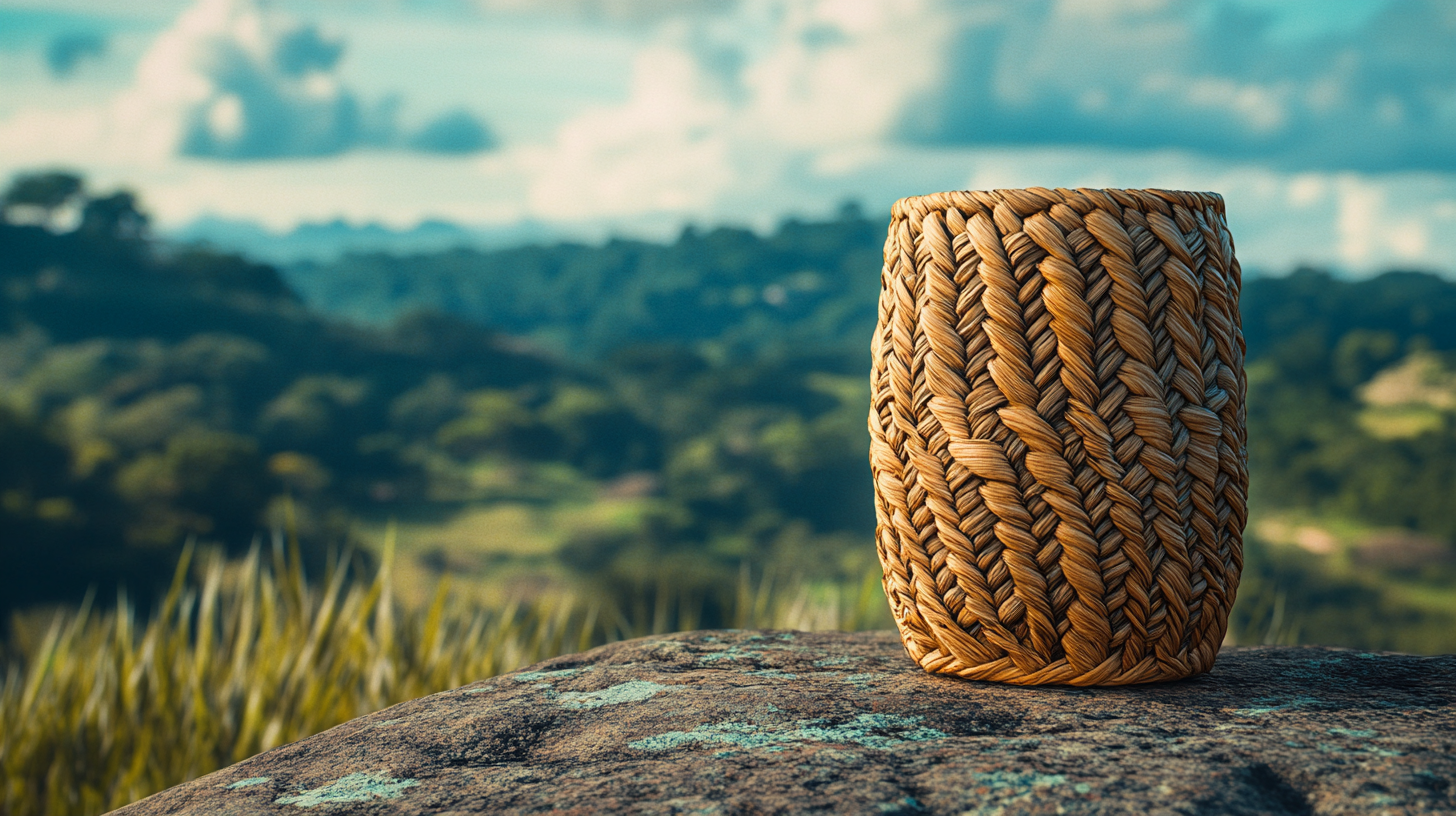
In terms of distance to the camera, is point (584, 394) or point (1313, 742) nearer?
point (1313, 742)

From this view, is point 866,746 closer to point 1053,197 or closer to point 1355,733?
point 1355,733

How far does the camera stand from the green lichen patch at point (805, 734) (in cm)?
140

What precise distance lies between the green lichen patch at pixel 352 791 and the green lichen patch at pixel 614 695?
0.34 m

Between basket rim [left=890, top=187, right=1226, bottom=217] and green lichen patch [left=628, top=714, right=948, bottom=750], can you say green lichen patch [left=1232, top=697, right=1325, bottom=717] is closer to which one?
green lichen patch [left=628, top=714, right=948, bottom=750]

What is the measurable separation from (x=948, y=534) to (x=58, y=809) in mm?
3109

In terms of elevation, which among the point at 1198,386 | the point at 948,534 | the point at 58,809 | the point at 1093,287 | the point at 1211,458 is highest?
the point at 1093,287

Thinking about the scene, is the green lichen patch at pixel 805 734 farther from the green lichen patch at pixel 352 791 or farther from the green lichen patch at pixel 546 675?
the green lichen patch at pixel 546 675

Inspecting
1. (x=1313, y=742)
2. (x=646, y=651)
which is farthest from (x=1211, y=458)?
(x=646, y=651)

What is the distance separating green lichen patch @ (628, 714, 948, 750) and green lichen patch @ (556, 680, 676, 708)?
21 centimetres

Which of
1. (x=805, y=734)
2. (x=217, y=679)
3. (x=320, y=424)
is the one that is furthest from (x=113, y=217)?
(x=805, y=734)

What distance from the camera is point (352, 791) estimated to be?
1.40 m

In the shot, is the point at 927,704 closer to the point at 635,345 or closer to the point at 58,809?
the point at 58,809

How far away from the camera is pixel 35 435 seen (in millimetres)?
Answer: 18875

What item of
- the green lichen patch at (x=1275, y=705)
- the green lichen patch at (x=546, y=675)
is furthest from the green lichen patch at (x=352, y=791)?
the green lichen patch at (x=1275, y=705)
